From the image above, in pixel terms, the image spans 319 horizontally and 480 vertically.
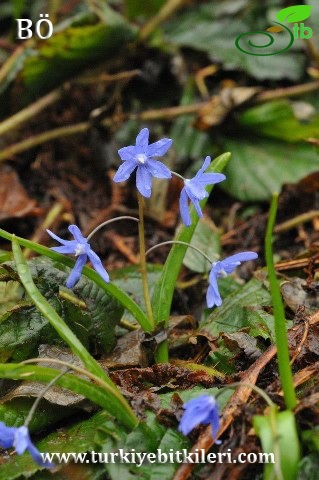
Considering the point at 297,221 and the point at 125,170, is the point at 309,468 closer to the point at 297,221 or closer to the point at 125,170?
the point at 125,170

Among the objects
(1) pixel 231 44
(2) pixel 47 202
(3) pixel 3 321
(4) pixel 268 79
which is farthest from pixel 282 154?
(3) pixel 3 321

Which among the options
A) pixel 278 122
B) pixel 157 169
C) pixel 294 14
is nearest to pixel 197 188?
pixel 157 169

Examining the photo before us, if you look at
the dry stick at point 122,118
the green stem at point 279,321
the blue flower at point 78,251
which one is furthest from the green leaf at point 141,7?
the green stem at point 279,321

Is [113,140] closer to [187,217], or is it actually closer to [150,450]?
[187,217]

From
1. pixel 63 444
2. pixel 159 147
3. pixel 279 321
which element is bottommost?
pixel 63 444

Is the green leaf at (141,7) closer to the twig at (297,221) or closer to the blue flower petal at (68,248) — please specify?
the twig at (297,221)

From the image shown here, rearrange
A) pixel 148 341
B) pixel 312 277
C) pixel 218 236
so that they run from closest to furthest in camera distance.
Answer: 1. pixel 148 341
2. pixel 312 277
3. pixel 218 236
